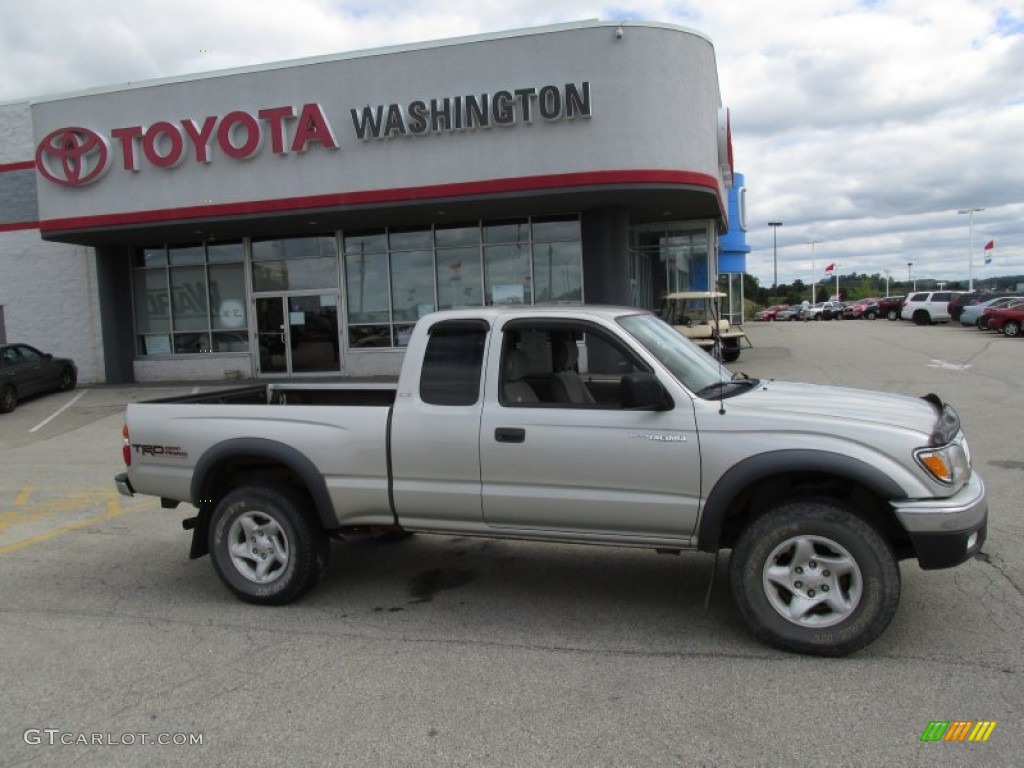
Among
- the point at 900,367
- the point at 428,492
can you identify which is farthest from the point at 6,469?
the point at 900,367

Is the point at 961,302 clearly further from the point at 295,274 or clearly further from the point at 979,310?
the point at 295,274

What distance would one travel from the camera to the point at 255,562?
5.13 m

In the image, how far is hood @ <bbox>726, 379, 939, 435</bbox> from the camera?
4090 millimetres

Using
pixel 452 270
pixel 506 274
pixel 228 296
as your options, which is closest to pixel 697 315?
pixel 506 274

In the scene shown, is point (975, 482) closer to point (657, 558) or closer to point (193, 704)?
point (657, 558)

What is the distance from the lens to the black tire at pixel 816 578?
392 cm

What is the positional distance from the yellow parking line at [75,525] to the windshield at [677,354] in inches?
216

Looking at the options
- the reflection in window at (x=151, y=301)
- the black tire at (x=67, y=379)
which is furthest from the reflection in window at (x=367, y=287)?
the black tire at (x=67, y=379)

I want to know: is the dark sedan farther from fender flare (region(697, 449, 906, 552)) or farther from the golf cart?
fender flare (region(697, 449, 906, 552))

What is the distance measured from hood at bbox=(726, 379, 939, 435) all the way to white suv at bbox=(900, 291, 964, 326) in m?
40.9

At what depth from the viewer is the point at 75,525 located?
7.44 metres

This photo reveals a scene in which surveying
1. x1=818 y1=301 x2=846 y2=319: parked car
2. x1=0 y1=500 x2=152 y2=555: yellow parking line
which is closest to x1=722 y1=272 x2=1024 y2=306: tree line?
x1=818 y1=301 x2=846 y2=319: parked car

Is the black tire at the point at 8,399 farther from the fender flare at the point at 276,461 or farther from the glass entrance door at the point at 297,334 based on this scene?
the fender flare at the point at 276,461

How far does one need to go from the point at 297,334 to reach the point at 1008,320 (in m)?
25.5
